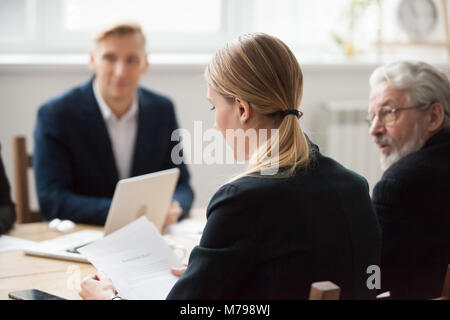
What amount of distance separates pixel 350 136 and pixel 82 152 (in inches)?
68.8

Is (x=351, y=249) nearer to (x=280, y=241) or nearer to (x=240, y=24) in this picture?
(x=280, y=241)

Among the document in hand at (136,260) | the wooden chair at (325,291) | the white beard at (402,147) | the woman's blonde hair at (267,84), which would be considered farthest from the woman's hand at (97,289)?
the white beard at (402,147)

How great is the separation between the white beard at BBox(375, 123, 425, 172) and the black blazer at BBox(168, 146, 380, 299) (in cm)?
76

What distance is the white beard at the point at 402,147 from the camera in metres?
1.86

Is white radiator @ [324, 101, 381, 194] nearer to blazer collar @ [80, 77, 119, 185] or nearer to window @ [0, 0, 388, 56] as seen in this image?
window @ [0, 0, 388, 56]

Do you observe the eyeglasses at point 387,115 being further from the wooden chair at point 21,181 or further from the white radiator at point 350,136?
the white radiator at point 350,136

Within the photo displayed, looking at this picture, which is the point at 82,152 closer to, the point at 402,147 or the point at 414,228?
the point at 402,147

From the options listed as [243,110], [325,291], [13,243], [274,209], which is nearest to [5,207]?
[13,243]

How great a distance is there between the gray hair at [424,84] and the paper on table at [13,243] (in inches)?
49.4

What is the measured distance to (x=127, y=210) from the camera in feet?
6.02

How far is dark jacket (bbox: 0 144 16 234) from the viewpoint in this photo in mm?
1983

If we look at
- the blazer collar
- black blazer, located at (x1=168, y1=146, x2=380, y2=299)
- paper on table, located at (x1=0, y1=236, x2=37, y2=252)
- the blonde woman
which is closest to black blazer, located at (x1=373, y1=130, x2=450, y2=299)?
the blonde woman
